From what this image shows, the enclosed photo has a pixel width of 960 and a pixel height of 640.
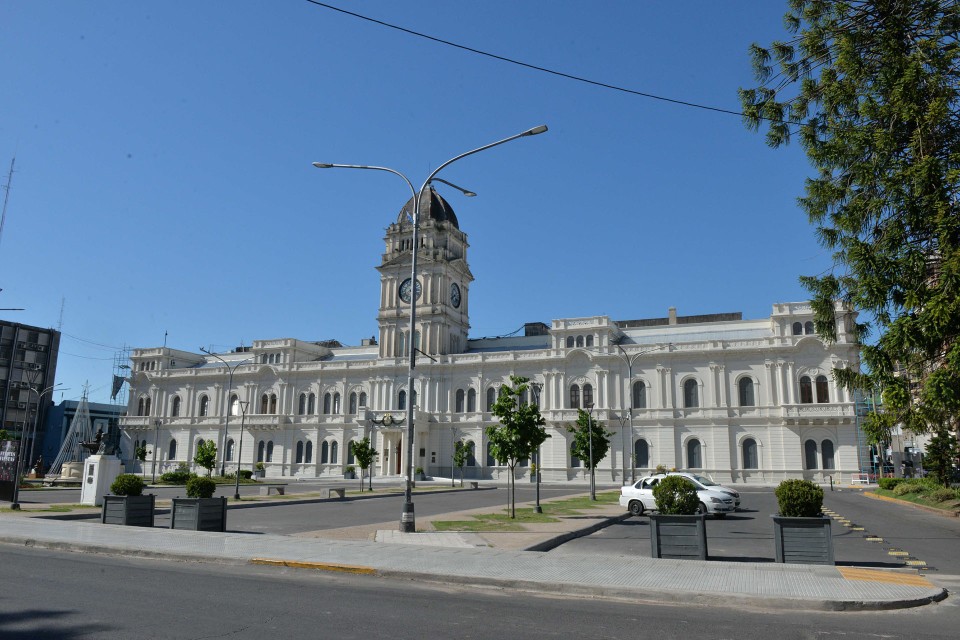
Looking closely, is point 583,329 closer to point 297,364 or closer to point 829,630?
point 297,364

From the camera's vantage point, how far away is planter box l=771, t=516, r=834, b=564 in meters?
12.7

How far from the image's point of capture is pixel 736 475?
188 feet

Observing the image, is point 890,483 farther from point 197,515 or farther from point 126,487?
point 126,487

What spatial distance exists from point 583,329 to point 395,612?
5755 cm

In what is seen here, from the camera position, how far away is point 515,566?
12.6m

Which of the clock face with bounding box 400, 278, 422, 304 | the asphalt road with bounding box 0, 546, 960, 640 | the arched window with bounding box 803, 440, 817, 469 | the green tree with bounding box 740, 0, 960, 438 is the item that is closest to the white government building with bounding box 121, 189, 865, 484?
the arched window with bounding box 803, 440, 817, 469

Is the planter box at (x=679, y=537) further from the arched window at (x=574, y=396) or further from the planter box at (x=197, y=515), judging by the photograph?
the arched window at (x=574, y=396)

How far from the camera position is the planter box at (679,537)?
13.5 meters

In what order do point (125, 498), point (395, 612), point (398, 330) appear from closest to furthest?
point (395, 612)
point (125, 498)
point (398, 330)

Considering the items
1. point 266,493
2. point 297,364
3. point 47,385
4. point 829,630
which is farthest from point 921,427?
point 47,385

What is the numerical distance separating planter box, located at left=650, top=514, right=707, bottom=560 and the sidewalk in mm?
459

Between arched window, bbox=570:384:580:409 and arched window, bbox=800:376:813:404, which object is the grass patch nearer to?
arched window, bbox=800:376:813:404

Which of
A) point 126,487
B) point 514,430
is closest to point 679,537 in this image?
point 514,430

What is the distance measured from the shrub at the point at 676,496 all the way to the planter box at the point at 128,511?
588 inches
